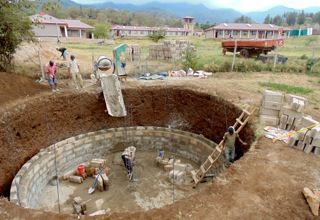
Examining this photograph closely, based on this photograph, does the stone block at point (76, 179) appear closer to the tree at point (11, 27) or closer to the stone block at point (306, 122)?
the tree at point (11, 27)

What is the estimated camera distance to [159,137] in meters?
10.4

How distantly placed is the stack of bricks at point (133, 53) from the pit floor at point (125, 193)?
9751mm

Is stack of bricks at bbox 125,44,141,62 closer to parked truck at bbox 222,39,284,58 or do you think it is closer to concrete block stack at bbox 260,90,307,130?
parked truck at bbox 222,39,284,58

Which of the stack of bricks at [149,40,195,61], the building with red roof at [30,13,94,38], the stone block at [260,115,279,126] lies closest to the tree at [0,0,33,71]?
the stack of bricks at [149,40,195,61]

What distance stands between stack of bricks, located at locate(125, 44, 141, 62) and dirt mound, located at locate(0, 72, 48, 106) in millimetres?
7569

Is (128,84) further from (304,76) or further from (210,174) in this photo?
(304,76)

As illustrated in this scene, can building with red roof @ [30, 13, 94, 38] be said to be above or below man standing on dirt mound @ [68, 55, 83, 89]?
above

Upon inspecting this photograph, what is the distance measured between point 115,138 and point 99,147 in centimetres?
73

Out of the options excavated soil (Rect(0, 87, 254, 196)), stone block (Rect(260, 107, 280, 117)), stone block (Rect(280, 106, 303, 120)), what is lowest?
excavated soil (Rect(0, 87, 254, 196))

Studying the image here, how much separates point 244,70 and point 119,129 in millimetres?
8900

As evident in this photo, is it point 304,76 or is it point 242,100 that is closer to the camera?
point 242,100

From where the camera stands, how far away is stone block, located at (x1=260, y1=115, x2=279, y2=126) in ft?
25.7

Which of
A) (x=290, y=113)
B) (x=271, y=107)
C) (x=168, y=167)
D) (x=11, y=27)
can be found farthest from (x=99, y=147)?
(x=290, y=113)

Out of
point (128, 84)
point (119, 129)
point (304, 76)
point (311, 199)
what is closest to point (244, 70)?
point (304, 76)
